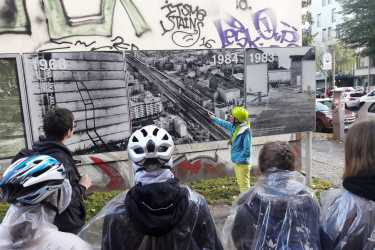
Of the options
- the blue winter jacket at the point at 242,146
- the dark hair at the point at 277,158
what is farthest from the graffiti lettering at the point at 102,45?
the dark hair at the point at 277,158

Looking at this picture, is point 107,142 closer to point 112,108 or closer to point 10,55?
point 112,108

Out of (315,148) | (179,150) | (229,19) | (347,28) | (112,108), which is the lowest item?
(315,148)

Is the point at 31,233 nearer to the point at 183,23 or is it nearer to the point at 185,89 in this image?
the point at 185,89

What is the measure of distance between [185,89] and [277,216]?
4.41 m

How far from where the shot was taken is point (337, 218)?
7.25 feet

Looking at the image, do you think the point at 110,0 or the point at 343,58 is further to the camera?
the point at 343,58

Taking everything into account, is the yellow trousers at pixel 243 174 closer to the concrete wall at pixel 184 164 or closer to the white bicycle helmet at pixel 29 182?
the concrete wall at pixel 184 164

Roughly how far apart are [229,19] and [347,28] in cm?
2497

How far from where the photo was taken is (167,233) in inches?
75.4

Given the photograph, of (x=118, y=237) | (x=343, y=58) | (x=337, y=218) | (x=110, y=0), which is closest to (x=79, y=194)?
(x=118, y=237)

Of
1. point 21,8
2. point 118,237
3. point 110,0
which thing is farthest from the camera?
point 110,0

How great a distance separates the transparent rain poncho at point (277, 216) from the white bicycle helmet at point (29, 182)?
4.03 feet

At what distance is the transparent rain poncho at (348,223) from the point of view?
2105 mm

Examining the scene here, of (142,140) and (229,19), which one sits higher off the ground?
(229,19)
